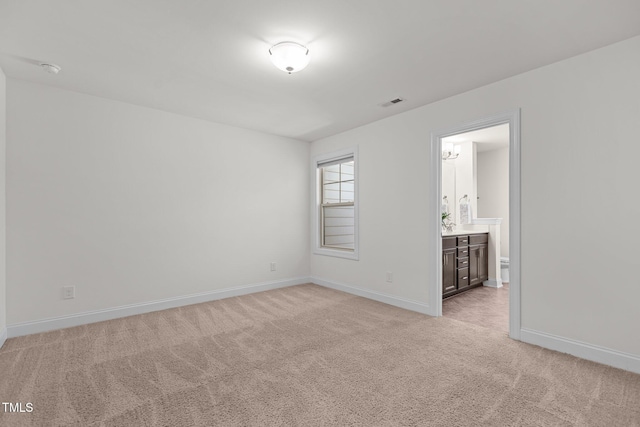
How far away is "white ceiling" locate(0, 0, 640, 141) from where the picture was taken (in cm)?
194

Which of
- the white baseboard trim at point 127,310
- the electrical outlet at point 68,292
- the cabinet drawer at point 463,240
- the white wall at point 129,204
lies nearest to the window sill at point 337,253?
the white wall at point 129,204

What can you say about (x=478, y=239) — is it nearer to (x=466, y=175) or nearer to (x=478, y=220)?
(x=478, y=220)

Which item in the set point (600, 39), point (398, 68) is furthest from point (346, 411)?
point (600, 39)

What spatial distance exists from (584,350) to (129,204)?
4.67 m

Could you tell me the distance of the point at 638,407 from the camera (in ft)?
5.96

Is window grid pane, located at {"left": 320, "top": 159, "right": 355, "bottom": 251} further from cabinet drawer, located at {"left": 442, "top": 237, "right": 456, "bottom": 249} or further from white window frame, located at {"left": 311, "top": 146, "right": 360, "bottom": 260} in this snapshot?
cabinet drawer, located at {"left": 442, "top": 237, "right": 456, "bottom": 249}

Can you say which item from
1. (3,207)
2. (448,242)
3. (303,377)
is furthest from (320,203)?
(3,207)

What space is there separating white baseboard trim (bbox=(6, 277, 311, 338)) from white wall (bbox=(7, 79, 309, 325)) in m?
0.07

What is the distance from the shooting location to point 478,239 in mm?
4832

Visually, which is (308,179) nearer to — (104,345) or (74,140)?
(74,140)

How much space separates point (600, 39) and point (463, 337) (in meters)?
2.64

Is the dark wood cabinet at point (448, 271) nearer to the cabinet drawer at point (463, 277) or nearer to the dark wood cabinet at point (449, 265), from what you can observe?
the dark wood cabinet at point (449, 265)

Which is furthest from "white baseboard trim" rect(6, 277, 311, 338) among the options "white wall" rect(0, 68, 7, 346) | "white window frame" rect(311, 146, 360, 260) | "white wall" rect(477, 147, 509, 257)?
"white wall" rect(477, 147, 509, 257)

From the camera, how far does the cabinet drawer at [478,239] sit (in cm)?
466
